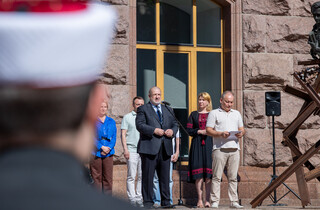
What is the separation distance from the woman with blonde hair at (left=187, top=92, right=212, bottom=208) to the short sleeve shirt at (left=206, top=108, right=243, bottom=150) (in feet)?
1.21

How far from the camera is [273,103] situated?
10.6 metres

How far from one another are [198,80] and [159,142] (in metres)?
2.96

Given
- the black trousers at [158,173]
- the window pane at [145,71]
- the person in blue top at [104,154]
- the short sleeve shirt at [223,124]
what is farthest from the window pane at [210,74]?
the person in blue top at [104,154]

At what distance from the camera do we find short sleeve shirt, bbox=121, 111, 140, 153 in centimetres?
975

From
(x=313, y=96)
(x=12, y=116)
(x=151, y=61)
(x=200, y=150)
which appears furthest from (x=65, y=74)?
(x=151, y=61)

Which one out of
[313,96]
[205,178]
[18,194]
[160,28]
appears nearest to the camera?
[18,194]

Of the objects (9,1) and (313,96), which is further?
(313,96)

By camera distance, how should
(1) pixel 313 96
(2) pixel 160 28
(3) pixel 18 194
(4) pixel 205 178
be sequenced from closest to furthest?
(3) pixel 18 194 < (1) pixel 313 96 < (4) pixel 205 178 < (2) pixel 160 28

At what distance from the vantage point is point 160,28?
38.4 ft

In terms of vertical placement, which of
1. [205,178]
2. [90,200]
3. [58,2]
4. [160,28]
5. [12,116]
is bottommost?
[205,178]

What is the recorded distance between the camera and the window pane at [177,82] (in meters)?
11.8

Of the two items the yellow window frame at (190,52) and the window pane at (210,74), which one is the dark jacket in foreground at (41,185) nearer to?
the yellow window frame at (190,52)

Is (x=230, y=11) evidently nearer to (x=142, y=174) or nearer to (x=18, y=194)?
(x=142, y=174)

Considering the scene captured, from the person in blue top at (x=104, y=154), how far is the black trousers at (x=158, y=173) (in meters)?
0.46
